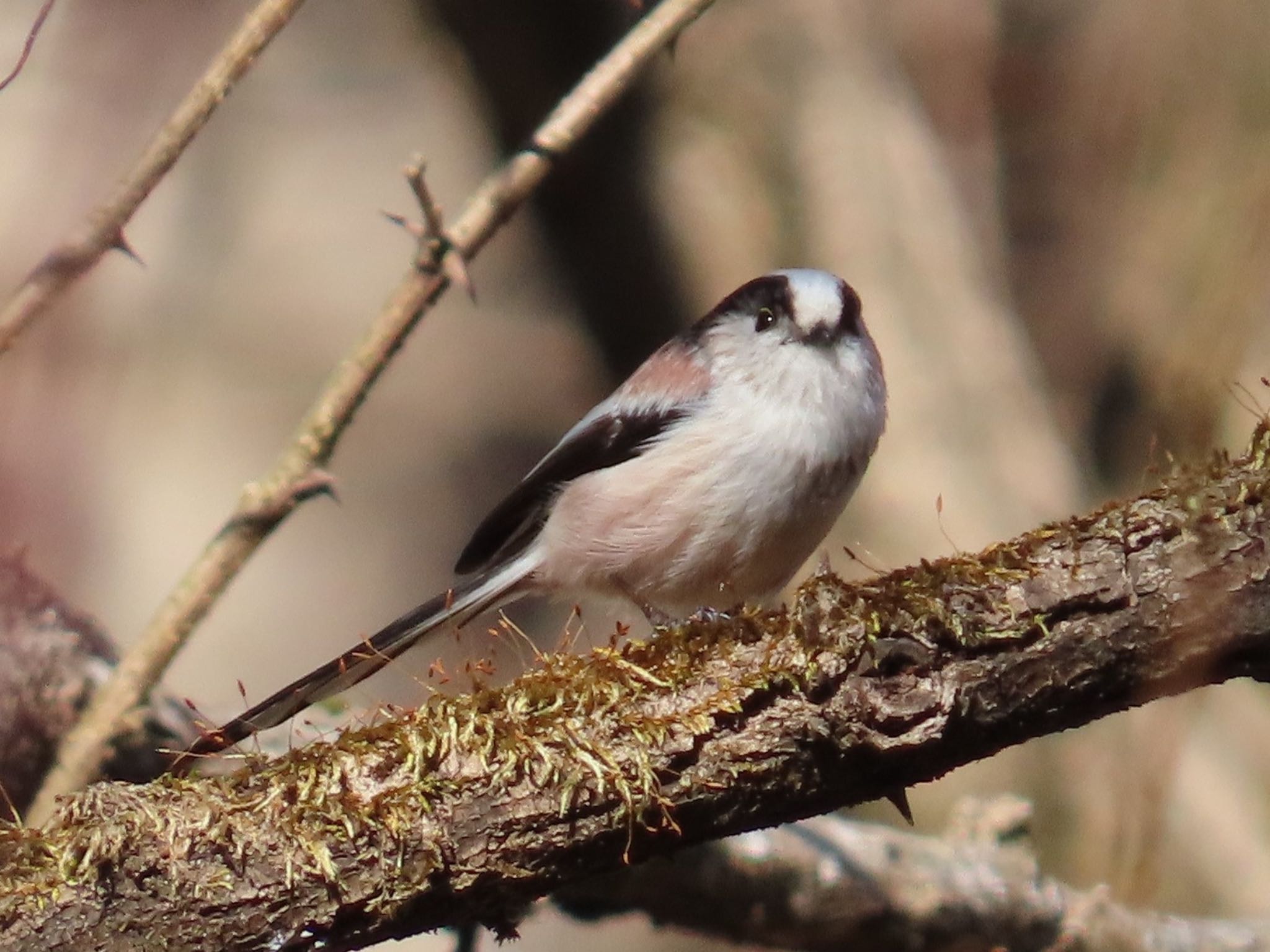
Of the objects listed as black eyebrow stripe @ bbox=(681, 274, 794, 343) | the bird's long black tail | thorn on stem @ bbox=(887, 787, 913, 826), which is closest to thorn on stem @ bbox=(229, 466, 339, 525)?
the bird's long black tail

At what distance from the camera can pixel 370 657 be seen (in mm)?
2814

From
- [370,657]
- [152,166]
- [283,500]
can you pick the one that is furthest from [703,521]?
[152,166]

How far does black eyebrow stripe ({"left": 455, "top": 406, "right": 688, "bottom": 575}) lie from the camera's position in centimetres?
355

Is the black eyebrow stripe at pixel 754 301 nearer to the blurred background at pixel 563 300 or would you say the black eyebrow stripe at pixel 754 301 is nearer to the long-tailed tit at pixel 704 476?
the long-tailed tit at pixel 704 476

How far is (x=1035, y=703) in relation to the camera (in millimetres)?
2025

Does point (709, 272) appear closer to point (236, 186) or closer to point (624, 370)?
point (624, 370)

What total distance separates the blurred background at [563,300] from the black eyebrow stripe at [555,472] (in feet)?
2.66

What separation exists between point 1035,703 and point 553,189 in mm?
5131

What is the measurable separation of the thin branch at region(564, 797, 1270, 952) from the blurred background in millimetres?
1109

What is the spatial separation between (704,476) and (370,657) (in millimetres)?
944

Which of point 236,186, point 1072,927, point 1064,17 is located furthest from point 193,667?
point 1064,17

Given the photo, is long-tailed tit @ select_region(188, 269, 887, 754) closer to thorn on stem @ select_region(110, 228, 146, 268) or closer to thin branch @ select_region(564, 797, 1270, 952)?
thin branch @ select_region(564, 797, 1270, 952)

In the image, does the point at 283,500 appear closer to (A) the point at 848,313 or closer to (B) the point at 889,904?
(A) the point at 848,313

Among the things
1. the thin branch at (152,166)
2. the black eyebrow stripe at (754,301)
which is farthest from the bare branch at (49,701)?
the black eyebrow stripe at (754,301)
